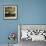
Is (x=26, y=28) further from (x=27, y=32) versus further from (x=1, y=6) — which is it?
(x=1, y=6)

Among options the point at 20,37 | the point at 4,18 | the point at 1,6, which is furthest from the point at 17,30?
the point at 1,6

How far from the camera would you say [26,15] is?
515cm

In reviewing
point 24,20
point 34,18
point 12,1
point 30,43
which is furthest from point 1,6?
point 30,43

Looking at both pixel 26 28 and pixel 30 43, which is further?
pixel 26 28

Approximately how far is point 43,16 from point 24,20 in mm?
742

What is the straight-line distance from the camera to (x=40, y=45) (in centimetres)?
433

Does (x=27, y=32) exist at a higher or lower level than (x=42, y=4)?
lower

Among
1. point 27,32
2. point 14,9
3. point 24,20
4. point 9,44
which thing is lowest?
point 9,44

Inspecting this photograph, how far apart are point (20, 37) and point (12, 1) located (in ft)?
4.61

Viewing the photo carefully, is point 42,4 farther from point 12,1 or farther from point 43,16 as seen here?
point 12,1

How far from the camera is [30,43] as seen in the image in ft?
14.9

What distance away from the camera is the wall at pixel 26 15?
514 cm

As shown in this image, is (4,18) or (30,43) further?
(4,18)

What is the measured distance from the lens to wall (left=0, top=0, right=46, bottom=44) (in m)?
5.14
